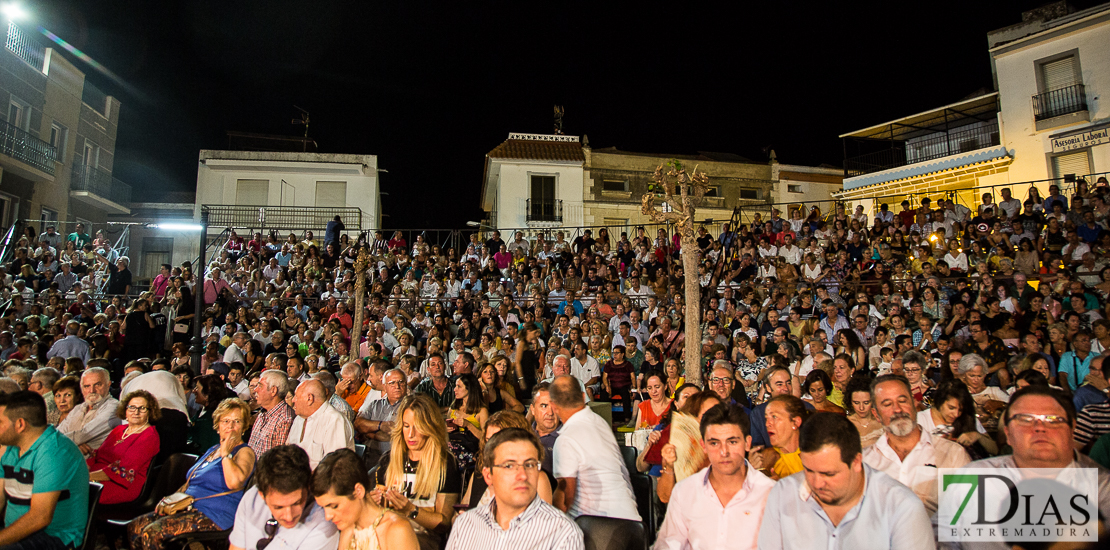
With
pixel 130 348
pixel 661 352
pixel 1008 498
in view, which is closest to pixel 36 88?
pixel 130 348

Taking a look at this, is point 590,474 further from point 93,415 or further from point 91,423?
point 93,415

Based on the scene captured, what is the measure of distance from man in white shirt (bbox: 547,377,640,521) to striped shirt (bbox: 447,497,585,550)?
816 mm

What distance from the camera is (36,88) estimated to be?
2066 cm

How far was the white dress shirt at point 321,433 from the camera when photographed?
4.79 m

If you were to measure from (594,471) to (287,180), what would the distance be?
2439cm

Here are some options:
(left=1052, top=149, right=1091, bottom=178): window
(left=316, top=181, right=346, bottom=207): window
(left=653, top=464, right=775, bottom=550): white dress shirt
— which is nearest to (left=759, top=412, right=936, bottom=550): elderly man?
(left=653, top=464, right=775, bottom=550): white dress shirt

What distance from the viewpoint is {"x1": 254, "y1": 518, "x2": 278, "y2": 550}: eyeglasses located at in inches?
132

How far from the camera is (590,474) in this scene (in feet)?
12.3

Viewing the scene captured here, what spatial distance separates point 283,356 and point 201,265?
3019 mm

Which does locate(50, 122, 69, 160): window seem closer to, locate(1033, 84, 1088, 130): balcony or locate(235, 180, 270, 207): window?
locate(235, 180, 270, 207): window

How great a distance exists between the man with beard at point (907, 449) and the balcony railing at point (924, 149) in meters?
20.9

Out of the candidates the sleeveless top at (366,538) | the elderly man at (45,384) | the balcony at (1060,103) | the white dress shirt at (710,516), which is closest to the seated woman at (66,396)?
the elderly man at (45,384)

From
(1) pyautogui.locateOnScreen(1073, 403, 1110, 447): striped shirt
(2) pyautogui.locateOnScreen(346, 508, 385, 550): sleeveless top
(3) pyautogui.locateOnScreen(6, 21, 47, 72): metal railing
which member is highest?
(3) pyautogui.locateOnScreen(6, 21, 47, 72): metal railing

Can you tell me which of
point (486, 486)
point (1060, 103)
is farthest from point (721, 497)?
point (1060, 103)
